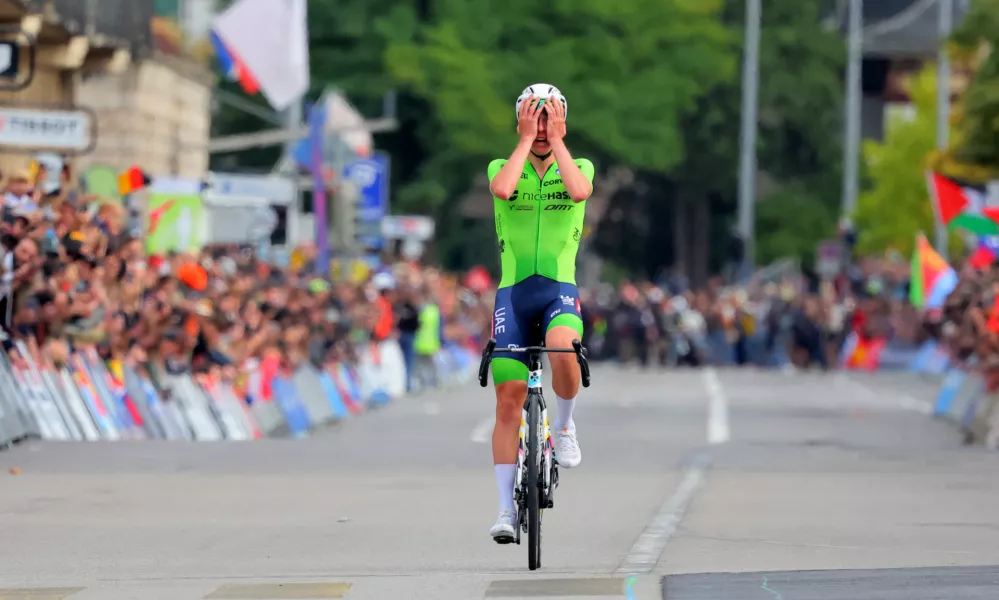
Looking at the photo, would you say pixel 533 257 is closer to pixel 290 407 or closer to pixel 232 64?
pixel 290 407

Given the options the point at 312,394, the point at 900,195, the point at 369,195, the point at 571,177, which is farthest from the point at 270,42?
the point at 900,195

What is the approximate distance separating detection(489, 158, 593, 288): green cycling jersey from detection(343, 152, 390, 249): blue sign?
1222 inches

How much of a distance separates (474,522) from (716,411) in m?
19.4

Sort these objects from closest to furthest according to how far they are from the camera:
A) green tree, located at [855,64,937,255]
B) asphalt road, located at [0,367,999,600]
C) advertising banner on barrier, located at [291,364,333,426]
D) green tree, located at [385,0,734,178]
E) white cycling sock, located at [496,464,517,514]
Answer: asphalt road, located at [0,367,999,600], white cycling sock, located at [496,464,517,514], advertising banner on barrier, located at [291,364,333,426], green tree, located at [385,0,734,178], green tree, located at [855,64,937,255]

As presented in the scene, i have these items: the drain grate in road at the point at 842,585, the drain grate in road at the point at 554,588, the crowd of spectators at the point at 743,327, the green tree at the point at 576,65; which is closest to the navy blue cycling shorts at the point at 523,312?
the drain grate in road at the point at 554,588

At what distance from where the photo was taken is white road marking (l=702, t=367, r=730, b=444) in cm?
2609

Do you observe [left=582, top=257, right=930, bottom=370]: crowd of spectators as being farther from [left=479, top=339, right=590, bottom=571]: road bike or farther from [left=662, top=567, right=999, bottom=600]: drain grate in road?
[left=662, top=567, right=999, bottom=600]: drain grate in road

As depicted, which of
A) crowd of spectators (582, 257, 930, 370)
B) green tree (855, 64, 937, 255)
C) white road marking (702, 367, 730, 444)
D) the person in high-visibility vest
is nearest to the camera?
white road marking (702, 367, 730, 444)

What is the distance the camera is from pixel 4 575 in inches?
444

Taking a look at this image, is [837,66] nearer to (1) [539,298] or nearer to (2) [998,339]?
(2) [998,339]

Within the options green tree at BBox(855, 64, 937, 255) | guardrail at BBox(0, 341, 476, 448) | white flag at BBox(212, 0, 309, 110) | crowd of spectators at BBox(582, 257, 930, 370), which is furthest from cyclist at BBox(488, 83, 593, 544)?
green tree at BBox(855, 64, 937, 255)

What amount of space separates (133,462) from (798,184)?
58707 mm

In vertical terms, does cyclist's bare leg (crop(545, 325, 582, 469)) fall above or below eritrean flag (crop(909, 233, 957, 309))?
above

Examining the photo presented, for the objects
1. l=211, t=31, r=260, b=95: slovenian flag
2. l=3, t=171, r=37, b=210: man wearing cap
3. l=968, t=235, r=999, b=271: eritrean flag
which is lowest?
l=968, t=235, r=999, b=271: eritrean flag
